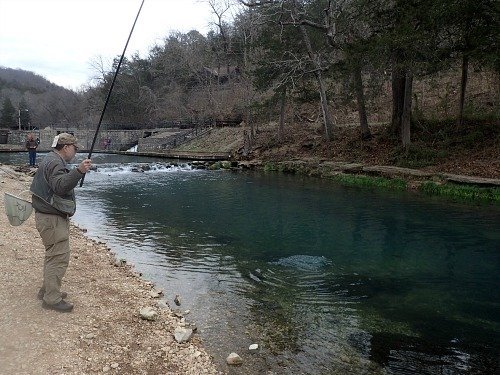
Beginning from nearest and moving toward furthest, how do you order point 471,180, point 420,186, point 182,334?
point 182,334
point 471,180
point 420,186

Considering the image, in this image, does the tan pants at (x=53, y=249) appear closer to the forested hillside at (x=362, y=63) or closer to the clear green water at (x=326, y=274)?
the clear green water at (x=326, y=274)

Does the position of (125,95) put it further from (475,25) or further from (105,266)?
(105,266)

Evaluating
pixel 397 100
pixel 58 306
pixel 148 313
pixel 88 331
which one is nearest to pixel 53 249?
pixel 58 306

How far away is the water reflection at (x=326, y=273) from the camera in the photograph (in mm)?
4980

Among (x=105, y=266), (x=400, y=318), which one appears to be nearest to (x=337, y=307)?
(x=400, y=318)

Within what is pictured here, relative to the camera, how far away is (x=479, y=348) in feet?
16.7

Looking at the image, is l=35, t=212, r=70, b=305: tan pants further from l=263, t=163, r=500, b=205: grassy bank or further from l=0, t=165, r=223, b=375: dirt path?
l=263, t=163, r=500, b=205: grassy bank

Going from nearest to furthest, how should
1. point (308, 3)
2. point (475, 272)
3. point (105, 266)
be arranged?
point (105, 266)
point (475, 272)
point (308, 3)

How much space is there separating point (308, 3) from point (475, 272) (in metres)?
21.7

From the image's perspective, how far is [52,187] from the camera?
4.50 m

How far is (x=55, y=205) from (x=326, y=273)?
16.2 ft

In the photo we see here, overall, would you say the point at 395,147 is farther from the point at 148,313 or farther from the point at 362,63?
the point at 148,313

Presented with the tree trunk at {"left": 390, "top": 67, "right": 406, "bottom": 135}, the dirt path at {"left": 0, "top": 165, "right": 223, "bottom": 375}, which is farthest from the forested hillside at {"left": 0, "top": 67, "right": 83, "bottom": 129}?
the dirt path at {"left": 0, "top": 165, "right": 223, "bottom": 375}

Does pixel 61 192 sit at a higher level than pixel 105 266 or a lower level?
higher
